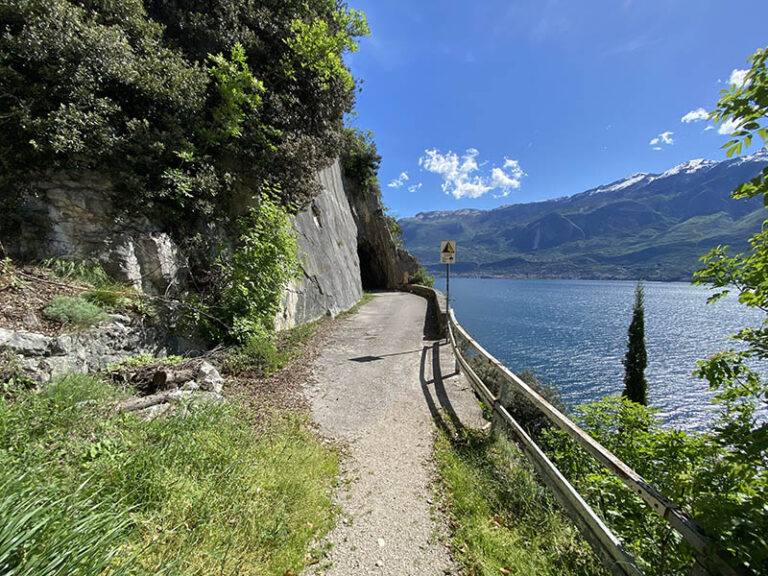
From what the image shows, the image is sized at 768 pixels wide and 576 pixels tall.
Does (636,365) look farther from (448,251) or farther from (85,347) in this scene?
(85,347)

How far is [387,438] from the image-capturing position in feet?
14.2

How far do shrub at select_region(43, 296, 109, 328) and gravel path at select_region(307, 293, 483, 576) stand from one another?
3518 mm

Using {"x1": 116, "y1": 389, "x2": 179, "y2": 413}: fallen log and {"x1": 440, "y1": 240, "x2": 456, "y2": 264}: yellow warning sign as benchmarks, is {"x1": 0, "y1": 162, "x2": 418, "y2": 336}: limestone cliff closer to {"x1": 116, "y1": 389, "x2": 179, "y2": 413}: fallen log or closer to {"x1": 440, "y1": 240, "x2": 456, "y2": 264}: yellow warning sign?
{"x1": 116, "y1": 389, "x2": 179, "y2": 413}: fallen log

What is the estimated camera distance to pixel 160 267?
579cm

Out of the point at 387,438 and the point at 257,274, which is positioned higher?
the point at 257,274

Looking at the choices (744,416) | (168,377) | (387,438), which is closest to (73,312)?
(168,377)

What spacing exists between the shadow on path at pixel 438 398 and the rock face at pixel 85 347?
12.4 feet

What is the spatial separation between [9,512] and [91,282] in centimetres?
468

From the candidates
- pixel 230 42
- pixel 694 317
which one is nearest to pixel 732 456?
pixel 230 42

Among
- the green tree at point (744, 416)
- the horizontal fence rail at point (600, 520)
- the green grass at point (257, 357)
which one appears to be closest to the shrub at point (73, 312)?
the green grass at point (257, 357)

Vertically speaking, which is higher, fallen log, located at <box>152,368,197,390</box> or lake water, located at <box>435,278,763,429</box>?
fallen log, located at <box>152,368,197,390</box>

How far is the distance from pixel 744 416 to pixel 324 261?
12.5m

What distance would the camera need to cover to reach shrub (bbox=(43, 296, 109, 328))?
157 inches

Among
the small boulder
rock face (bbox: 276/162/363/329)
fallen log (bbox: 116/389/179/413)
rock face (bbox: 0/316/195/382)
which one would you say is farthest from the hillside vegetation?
fallen log (bbox: 116/389/179/413)
